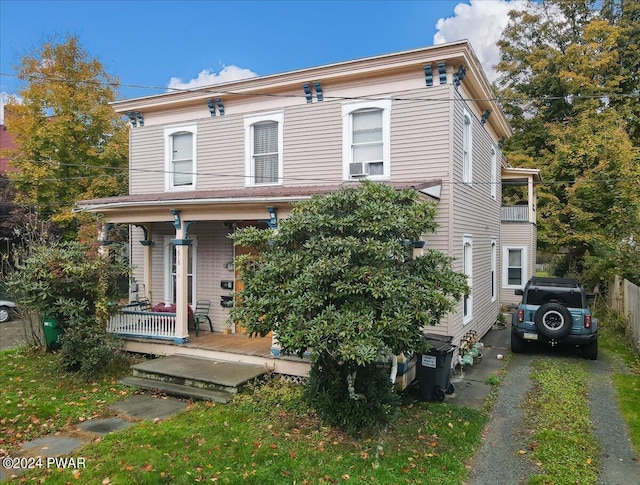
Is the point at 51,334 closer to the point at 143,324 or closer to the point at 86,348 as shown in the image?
the point at 143,324

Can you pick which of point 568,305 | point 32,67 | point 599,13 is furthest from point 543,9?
point 32,67

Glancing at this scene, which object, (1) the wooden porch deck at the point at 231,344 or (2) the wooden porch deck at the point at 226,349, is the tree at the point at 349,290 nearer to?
(2) the wooden porch deck at the point at 226,349

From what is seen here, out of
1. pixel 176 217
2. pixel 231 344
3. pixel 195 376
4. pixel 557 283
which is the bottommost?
pixel 195 376

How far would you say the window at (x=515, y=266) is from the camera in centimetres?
1848

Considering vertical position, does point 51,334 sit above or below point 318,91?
below

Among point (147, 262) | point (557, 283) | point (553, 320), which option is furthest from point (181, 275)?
point (557, 283)

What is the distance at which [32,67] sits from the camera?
2095 centimetres

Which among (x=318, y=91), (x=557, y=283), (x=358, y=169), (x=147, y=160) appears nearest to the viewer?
(x=358, y=169)

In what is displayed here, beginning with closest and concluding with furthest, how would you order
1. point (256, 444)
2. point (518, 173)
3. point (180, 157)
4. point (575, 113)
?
point (256, 444)
point (180, 157)
point (518, 173)
point (575, 113)

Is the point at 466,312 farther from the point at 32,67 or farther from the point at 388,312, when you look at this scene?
the point at 32,67

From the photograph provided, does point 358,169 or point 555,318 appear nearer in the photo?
point 358,169

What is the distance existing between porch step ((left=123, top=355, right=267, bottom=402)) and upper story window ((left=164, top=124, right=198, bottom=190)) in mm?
5081

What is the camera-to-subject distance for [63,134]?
20.2m

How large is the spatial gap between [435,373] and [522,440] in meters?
1.75
